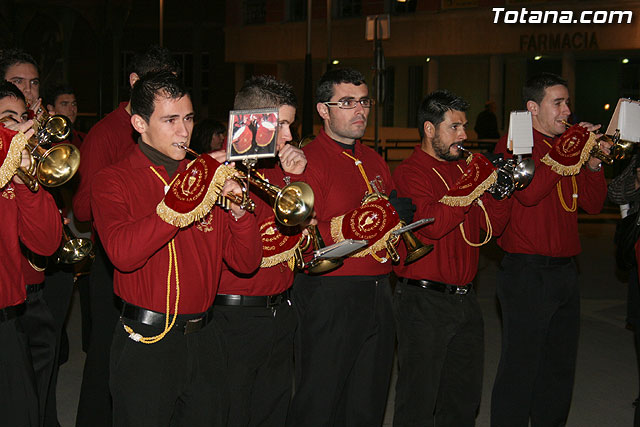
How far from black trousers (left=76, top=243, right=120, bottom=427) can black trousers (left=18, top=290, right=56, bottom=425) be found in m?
0.39

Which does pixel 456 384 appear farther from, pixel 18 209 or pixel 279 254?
pixel 18 209

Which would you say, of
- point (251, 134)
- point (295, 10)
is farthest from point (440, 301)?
point (295, 10)

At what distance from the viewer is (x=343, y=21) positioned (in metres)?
32.8

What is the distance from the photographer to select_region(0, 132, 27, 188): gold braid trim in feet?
11.6

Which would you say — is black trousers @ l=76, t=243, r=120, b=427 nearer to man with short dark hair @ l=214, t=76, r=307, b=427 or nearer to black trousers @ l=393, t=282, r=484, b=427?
man with short dark hair @ l=214, t=76, r=307, b=427

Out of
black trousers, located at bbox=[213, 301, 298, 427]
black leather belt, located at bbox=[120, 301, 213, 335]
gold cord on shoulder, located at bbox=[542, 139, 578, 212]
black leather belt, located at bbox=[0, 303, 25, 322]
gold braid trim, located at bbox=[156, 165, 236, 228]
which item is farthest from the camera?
gold cord on shoulder, located at bbox=[542, 139, 578, 212]

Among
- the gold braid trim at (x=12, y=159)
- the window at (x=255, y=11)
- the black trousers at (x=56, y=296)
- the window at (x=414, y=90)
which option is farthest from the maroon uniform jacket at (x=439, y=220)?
the window at (x=255, y=11)

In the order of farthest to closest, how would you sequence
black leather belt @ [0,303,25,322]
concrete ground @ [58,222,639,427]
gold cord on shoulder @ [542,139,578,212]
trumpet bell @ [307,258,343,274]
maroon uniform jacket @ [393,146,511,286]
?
concrete ground @ [58,222,639,427]
gold cord on shoulder @ [542,139,578,212]
maroon uniform jacket @ [393,146,511,286]
trumpet bell @ [307,258,343,274]
black leather belt @ [0,303,25,322]

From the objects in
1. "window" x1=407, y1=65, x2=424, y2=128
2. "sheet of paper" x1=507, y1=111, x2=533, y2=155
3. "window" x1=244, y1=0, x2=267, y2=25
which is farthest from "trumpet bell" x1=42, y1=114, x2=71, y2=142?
"window" x1=244, y1=0, x2=267, y2=25

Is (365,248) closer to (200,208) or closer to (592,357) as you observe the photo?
(200,208)

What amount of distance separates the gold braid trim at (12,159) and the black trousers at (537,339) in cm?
321

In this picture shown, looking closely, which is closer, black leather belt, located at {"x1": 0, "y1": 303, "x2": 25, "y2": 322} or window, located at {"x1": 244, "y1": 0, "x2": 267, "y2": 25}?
black leather belt, located at {"x1": 0, "y1": 303, "x2": 25, "y2": 322}

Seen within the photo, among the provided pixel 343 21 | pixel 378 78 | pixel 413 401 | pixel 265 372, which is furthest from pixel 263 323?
pixel 343 21

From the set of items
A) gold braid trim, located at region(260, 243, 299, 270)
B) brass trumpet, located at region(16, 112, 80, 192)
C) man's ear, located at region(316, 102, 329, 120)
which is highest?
man's ear, located at region(316, 102, 329, 120)
